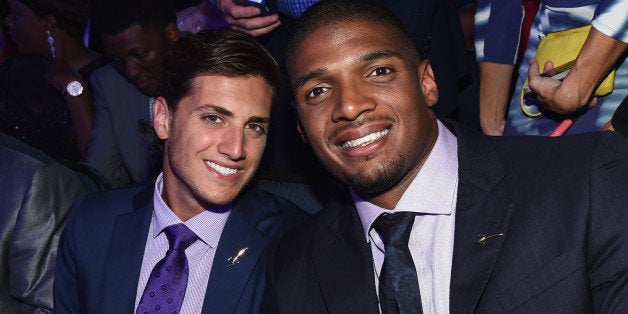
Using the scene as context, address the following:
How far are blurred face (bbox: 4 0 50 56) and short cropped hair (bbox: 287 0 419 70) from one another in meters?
3.01

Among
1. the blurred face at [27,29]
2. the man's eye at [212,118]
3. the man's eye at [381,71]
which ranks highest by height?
the blurred face at [27,29]

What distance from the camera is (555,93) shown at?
2457 millimetres

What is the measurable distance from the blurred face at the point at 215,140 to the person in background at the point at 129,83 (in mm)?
1451

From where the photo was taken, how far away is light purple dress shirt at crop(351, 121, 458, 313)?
2195 mm

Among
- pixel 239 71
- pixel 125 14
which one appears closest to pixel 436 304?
pixel 239 71

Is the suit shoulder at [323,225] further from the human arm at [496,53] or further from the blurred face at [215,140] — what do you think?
the human arm at [496,53]

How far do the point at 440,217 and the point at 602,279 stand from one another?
533mm

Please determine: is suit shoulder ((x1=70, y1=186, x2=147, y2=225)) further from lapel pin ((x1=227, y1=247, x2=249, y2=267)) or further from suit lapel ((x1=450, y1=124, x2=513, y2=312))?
suit lapel ((x1=450, y1=124, x2=513, y2=312))

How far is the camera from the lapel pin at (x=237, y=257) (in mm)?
2619

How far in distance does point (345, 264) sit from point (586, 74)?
3.49 ft

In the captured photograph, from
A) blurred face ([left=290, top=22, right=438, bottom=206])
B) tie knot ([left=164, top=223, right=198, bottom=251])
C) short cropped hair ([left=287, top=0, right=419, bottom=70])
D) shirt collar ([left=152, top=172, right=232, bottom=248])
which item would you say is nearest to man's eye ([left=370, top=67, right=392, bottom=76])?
blurred face ([left=290, top=22, right=438, bottom=206])

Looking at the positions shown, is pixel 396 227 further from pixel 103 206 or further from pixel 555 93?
pixel 103 206

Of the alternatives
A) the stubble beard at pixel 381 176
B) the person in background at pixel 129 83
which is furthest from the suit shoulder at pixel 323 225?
the person in background at pixel 129 83

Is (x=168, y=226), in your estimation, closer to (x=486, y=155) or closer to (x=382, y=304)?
(x=382, y=304)
